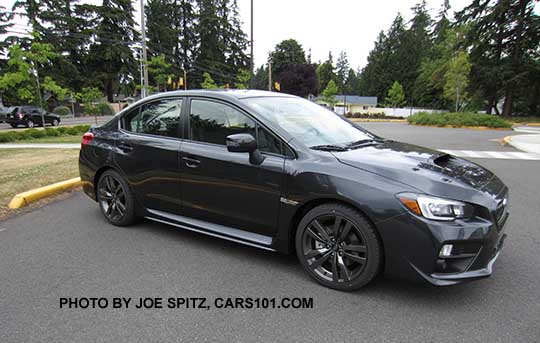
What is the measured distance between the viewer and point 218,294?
2.87 metres

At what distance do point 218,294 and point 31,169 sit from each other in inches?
257

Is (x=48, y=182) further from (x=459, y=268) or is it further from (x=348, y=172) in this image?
(x=459, y=268)

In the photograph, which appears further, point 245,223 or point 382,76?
point 382,76

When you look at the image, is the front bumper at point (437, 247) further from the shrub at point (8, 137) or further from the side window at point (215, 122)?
the shrub at point (8, 137)

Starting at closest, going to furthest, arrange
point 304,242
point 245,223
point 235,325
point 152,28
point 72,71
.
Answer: point 235,325
point 304,242
point 245,223
point 72,71
point 152,28

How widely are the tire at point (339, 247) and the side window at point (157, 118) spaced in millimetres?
1805

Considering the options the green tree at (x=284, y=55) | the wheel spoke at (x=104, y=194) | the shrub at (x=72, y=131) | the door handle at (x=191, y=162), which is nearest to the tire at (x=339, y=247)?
the door handle at (x=191, y=162)

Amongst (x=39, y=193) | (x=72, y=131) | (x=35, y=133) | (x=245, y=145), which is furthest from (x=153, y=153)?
(x=72, y=131)

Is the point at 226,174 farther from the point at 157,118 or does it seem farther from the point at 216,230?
the point at 157,118

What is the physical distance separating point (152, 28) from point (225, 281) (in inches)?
2500

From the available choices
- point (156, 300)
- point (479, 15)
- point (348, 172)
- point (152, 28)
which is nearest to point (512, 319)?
point (348, 172)

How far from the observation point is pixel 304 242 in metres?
3.01

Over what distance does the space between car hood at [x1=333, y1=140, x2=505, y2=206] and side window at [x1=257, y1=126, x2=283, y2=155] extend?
52cm

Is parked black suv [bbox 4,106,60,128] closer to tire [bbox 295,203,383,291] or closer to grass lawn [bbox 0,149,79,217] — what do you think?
grass lawn [bbox 0,149,79,217]
